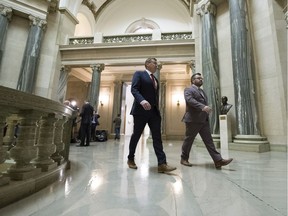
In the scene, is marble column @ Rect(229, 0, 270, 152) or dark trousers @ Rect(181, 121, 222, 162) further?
marble column @ Rect(229, 0, 270, 152)

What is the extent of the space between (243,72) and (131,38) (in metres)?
7.20

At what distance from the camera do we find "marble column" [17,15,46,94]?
9.11 meters

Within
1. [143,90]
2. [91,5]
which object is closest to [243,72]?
[143,90]

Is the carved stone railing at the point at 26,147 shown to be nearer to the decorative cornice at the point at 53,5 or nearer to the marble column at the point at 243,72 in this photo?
the marble column at the point at 243,72

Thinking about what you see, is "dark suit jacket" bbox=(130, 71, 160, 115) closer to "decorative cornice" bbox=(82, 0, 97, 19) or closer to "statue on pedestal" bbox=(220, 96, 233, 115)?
"statue on pedestal" bbox=(220, 96, 233, 115)

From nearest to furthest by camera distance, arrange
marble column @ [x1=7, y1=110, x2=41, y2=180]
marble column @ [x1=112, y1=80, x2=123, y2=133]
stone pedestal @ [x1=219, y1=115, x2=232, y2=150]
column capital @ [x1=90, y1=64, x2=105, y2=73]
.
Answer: marble column @ [x1=7, y1=110, x2=41, y2=180] < stone pedestal @ [x1=219, y1=115, x2=232, y2=150] < column capital @ [x1=90, y1=64, x2=105, y2=73] < marble column @ [x1=112, y1=80, x2=123, y2=133]

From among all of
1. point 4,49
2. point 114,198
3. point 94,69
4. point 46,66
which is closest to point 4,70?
point 4,49

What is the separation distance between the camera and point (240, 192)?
1.71 metres

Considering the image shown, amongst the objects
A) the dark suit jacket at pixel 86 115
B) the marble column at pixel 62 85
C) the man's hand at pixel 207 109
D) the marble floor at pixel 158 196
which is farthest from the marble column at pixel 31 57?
the man's hand at pixel 207 109

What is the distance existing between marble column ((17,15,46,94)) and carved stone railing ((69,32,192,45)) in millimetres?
2002

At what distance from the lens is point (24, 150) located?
1.66 m

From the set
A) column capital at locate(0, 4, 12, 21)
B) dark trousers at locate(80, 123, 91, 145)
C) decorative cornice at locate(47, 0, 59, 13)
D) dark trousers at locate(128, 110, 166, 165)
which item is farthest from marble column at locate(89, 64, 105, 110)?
dark trousers at locate(128, 110, 166, 165)

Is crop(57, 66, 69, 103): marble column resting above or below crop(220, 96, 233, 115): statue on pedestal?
above

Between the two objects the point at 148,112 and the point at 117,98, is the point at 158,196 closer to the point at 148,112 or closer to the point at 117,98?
the point at 148,112
